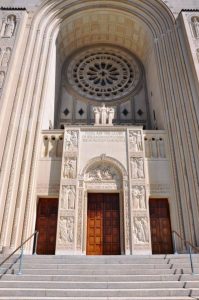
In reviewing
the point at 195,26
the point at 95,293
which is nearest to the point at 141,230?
the point at 95,293

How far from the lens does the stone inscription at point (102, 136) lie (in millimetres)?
11919

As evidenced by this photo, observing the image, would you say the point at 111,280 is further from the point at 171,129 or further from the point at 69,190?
the point at 171,129

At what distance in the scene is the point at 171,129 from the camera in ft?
38.9

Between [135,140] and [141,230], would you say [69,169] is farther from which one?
[141,230]

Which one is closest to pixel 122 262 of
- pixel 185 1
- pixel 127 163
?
pixel 127 163

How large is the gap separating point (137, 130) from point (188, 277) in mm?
7321

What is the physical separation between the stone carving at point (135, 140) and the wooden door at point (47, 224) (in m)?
4.21

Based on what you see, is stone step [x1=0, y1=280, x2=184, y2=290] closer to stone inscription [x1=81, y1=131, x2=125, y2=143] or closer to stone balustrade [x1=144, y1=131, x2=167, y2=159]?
stone balustrade [x1=144, y1=131, x2=167, y2=159]

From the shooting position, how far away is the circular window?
16688 millimetres

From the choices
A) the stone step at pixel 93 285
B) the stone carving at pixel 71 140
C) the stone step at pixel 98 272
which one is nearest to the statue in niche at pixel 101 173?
the stone carving at pixel 71 140

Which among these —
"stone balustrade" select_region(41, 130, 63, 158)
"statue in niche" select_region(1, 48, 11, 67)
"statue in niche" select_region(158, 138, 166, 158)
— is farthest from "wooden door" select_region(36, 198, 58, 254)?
"statue in niche" select_region(1, 48, 11, 67)

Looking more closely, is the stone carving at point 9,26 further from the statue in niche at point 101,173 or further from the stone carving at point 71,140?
the statue in niche at point 101,173

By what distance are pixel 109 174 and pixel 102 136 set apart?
6.05ft

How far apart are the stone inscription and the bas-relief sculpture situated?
3712mm
